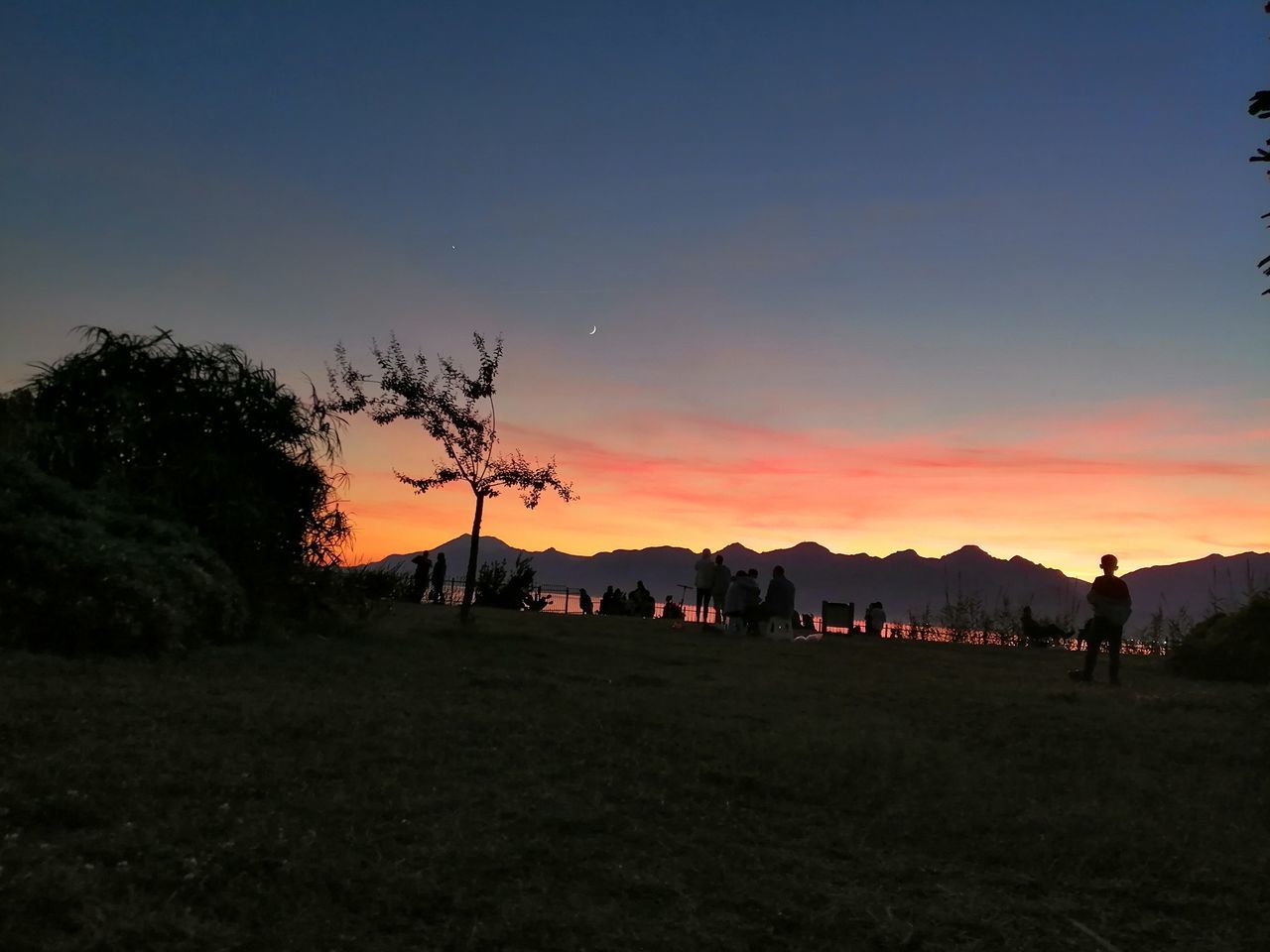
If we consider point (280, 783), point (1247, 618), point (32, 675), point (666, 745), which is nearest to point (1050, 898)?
point (666, 745)

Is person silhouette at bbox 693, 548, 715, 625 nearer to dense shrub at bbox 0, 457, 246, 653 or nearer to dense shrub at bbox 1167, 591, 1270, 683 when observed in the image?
dense shrub at bbox 1167, 591, 1270, 683

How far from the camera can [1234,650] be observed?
57.0 feet

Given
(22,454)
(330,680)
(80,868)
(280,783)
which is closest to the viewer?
(80,868)

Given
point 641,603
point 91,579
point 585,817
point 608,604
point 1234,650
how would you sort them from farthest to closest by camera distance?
point 608,604 → point 641,603 → point 1234,650 → point 91,579 → point 585,817

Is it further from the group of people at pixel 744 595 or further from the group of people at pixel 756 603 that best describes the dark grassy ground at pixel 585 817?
the group of people at pixel 744 595

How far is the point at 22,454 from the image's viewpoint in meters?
12.2

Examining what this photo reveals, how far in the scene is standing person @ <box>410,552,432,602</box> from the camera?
2923cm

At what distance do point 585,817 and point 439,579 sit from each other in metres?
26.0

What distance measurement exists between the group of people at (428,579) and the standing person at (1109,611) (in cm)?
1882

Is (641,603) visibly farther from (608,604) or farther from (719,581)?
(719,581)

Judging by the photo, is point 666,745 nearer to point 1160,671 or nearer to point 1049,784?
point 1049,784

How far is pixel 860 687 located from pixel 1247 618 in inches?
352

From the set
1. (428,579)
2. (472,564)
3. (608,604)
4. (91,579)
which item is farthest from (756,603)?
(91,579)

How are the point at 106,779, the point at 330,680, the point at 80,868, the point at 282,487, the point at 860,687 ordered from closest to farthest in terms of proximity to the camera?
the point at 80,868
the point at 106,779
the point at 330,680
the point at 860,687
the point at 282,487
